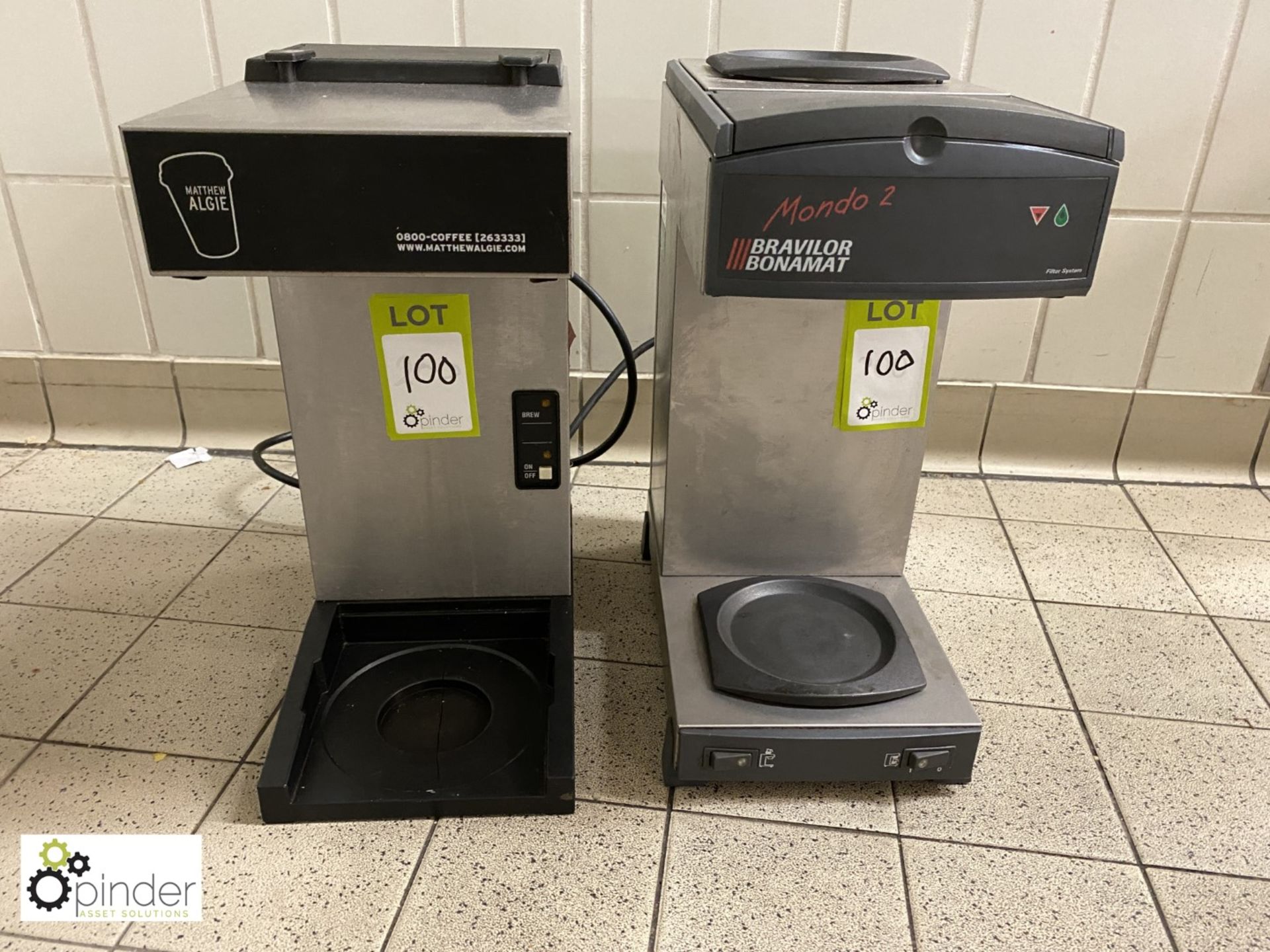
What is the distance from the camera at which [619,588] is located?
1.16 meters

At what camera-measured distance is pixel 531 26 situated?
1.23 m

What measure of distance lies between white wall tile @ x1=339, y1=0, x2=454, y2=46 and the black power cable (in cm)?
38

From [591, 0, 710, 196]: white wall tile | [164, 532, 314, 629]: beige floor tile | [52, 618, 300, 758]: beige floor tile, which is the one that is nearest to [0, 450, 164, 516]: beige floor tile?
[164, 532, 314, 629]: beige floor tile

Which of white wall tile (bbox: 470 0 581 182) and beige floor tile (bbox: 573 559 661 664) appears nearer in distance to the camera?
beige floor tile (bbox: 573 559 661 664)

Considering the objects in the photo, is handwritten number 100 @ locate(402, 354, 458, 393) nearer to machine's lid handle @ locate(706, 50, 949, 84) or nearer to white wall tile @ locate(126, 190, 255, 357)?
machine's lid handle @ locate(706, 50, 949, 84)

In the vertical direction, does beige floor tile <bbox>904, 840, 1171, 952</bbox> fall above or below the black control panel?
below

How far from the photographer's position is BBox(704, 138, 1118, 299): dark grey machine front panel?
60cm

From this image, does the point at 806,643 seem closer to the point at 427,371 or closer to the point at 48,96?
the point at 427,371

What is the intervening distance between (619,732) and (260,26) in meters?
1.05

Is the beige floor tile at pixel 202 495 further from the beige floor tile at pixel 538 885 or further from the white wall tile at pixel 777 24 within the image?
the white wall tile at pixel 777 24

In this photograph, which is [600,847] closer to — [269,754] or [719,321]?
[269,754]

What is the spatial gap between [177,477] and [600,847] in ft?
3.10

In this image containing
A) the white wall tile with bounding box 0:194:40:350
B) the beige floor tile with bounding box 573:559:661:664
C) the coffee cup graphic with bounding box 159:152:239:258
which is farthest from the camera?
the white wall tile with bounding box 0:194:40:350

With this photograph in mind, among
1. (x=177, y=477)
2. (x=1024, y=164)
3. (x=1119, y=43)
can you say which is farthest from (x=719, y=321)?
(x=177, y=477)
